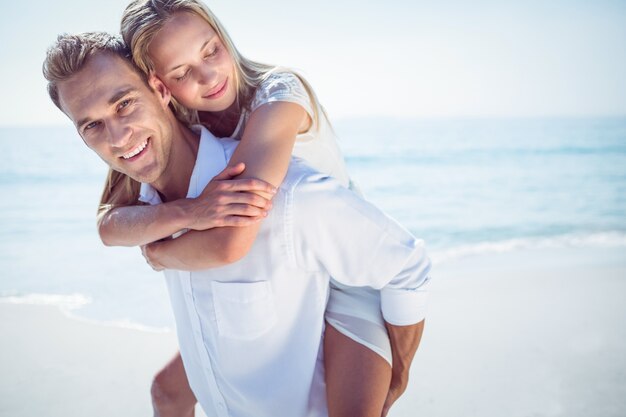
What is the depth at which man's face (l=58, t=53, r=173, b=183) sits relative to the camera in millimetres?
1902

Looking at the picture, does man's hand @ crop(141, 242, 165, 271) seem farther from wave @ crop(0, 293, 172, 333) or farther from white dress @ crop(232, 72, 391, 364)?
wave @ crop(0, 293, 172, 333)

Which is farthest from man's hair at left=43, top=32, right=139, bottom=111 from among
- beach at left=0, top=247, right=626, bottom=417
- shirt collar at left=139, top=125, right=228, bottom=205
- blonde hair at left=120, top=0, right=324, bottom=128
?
beach at left=0, top=247, right=626, bottom=417

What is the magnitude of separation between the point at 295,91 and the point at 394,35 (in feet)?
80.0

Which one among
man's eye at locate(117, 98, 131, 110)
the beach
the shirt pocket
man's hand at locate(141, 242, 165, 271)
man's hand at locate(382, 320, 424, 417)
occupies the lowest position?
the beach

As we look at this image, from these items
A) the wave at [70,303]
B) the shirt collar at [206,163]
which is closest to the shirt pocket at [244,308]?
the shirt collar at [206,163]

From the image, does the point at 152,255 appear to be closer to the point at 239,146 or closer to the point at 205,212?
the point at 205,212

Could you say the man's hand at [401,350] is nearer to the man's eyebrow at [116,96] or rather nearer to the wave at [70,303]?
the man's eyebrow at [116,96]

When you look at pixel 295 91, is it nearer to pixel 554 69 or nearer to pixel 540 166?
pixel 540 166

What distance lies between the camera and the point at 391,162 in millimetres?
17734

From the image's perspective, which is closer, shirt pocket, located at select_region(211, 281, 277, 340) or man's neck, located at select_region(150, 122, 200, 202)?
shirt pocket, located at select_region(211, 281, 277, 340)

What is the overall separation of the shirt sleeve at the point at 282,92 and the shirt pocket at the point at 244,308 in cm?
80

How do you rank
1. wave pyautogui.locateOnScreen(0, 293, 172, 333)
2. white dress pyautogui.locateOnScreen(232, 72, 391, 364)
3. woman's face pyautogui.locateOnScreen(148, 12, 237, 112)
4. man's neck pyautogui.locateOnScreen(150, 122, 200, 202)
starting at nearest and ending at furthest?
1. white dress pyautogui.locateOnScreen(232, 72, 391, 364)
2. man's neck pyautogui.locateOnScreen(150, 122, 200, 202)
3. woman's face pyautogui.locateOnScreen(148, 12, 237, 112)
4. wave pyautogui.locateOnScreen(0, 293, 172, 333)

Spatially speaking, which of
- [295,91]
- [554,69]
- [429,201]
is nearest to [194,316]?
[295,91]

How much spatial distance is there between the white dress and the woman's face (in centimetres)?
17
